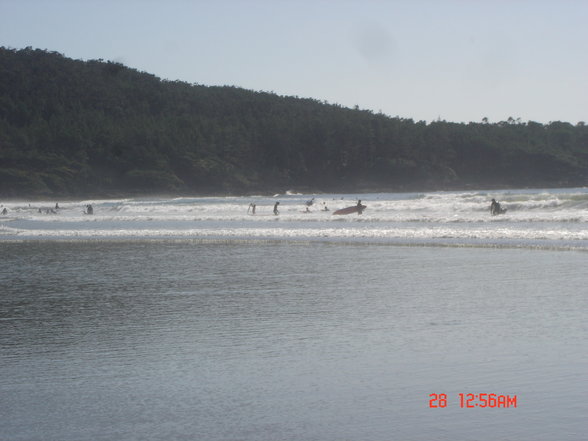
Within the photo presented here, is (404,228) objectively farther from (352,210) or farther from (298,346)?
(298,346)

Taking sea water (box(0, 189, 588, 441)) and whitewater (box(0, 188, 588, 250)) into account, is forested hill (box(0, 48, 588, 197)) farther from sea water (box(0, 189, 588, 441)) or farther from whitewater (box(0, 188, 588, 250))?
sea water (box(0, 189, 588, 441))

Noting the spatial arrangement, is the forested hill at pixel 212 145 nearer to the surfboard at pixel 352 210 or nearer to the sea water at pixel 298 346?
the surfboard at pixel 352 210

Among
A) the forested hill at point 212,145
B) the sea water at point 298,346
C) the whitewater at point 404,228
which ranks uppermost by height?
the forested hill at point 212,145

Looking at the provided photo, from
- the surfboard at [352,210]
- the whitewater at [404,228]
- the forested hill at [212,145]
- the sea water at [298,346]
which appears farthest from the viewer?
the forested hill at [212,145]

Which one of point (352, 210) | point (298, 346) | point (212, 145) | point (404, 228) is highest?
point (212, 145)

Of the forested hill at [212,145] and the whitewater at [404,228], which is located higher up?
the forested hill at [212,145]

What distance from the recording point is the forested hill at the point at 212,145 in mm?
117062

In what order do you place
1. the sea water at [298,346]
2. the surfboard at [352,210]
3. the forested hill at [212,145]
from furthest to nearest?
the forested hill at [212,145] < the surfboard at [352,210] < the sea water at [298,346]

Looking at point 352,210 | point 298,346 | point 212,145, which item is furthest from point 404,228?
point 212,145

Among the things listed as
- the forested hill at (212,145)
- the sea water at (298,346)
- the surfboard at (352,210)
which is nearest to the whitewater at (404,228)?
the surfboard at (352,210)

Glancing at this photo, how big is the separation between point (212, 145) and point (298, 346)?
124100 mm

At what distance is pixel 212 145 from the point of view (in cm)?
13275

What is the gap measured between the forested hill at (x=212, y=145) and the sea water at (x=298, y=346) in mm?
91021

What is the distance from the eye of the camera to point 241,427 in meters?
7.27
